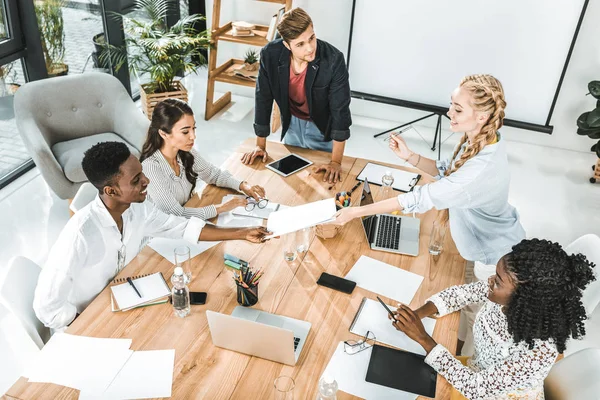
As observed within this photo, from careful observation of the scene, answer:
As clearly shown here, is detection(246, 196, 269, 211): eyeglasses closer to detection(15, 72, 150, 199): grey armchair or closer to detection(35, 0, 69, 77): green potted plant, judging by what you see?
detection(15, 72, 150, 199): grey armchair

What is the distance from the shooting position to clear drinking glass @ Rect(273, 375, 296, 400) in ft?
5.09

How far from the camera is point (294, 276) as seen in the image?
2154mm

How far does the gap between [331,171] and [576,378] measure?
152 cm

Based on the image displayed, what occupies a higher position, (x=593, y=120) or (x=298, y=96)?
(x=298, y=96)

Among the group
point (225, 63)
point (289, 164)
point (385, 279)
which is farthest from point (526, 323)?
point (225, 63)

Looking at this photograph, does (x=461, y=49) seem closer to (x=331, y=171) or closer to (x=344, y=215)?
(x=331, y=171)

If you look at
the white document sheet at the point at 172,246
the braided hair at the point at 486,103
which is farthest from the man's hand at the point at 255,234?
the braided hair at the point at 486,103

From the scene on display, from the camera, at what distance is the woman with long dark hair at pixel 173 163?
2504mm

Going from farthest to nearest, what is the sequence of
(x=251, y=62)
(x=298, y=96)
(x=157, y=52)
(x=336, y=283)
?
1. (x=251, y=62)
2. (x=157, y=52)
3. (x=298, y=96)
4. (x=336, y=283)

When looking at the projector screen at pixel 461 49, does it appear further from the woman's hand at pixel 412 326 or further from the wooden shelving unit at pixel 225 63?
the woman's hand at pixel 412 326

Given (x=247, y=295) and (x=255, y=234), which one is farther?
(x=255, y=234)

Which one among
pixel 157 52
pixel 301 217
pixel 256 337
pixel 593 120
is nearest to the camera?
pixel 256 337

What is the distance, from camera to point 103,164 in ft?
6.71

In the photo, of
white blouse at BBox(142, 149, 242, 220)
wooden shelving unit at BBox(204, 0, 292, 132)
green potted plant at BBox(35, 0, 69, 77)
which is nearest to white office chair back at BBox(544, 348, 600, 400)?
white blouse at BBox(142, 149, 242, 220)
